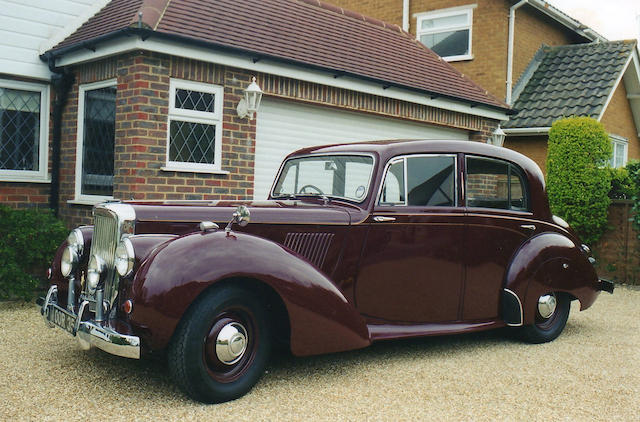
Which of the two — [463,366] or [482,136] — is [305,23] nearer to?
[482,136]

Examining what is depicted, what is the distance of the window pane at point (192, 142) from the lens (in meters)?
7.35

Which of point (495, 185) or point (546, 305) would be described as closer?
point (495, 185)

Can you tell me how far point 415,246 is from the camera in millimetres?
4762

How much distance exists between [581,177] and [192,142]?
6.12m

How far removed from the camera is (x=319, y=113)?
354 inches

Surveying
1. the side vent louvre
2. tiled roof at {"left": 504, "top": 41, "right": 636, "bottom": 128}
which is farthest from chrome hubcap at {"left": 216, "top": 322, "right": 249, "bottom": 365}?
tiled roof at {"left": 504, "top": 41, "right": 636, "bottom": 128}

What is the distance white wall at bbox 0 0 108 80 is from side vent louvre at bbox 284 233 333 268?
5215mm

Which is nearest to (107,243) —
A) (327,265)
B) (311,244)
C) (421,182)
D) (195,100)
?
(311,244)

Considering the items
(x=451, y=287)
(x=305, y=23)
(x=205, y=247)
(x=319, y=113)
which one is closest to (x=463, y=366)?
(x=451, y=287)

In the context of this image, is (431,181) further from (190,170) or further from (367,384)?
(190,170)

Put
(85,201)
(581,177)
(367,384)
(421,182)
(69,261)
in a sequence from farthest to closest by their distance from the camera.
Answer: (581,177) → (85,201) → (421,182) → (69,261) → (367,384)

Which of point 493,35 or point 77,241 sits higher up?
point 493,35

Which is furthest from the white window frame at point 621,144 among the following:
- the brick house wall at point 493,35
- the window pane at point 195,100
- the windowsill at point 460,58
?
the window pane at point 195,100

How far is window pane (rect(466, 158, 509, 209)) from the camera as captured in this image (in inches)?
201
